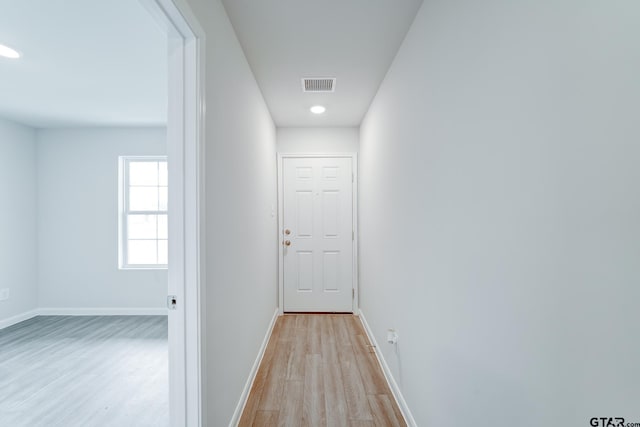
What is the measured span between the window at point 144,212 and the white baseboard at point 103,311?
585mm

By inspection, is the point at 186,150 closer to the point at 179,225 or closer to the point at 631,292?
the point at 179,225

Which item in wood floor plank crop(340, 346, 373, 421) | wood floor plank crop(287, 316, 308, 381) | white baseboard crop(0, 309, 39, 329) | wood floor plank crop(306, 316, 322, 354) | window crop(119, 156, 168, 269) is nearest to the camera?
wood floor plank crop(340, 346, 373, 421)

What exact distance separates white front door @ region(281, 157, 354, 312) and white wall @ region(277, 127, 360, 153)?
5.3 inches

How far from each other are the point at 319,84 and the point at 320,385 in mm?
2502

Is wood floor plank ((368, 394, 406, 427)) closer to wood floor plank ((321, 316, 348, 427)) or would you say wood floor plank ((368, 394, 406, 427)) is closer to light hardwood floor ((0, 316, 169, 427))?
wood floor plank ((321, 316, 348, 427))

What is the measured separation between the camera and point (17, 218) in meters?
3.69

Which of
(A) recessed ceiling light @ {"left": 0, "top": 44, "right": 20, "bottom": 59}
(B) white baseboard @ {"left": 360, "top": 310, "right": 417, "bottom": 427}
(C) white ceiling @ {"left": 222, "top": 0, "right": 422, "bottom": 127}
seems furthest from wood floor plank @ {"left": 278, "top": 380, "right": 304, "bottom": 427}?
(A) recessed ceiling light @ {"left": 0, "top": 44, "right": 20, "bottom": 59}

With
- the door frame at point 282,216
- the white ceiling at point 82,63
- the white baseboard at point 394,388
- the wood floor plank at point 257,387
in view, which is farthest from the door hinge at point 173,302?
the door frame at point 282,216

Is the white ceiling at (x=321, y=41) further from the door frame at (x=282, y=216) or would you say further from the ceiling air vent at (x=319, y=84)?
the door frame at (x=282, y=216)

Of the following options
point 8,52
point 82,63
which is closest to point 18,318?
point 8,52

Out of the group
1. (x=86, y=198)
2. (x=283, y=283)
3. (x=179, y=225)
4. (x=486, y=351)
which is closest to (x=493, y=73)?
(x=486, y=351)

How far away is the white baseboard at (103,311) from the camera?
3.93 meters

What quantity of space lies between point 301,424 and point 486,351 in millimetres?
1335

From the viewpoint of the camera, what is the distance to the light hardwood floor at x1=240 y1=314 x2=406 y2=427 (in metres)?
1.86
